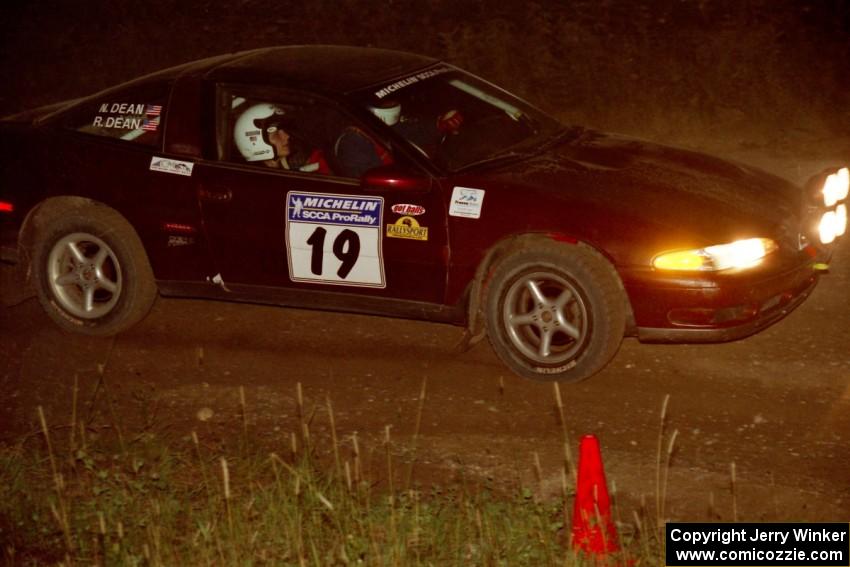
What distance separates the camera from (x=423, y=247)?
6684 mm

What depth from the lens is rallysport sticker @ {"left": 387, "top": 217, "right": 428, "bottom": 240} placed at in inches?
262

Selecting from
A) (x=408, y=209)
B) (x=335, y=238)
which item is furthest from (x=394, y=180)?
(x=335, y=238)

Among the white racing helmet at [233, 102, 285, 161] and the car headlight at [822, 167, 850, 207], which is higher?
the white racing helmet at [233, 102, 285, 161]

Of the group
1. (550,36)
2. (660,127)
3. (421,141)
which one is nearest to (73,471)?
(421,141)

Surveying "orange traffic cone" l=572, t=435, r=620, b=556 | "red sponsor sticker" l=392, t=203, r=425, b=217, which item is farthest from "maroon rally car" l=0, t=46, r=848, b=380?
"orange traffic cone" l=572, t=435, r=620, b=556

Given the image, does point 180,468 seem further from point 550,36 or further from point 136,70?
point 136,70

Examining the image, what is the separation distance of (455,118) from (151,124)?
167 centimetres

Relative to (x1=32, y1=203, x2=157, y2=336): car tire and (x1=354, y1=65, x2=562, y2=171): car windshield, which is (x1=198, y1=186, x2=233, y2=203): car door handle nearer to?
(x1=32, y1=203, x2=157, y2=336): car tire

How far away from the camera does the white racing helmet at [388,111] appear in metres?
6.99

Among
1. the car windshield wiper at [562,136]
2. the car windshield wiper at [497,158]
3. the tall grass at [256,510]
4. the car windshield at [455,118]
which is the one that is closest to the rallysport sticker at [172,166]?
the car windshield at [455,118]

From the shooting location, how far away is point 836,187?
6.94 meters

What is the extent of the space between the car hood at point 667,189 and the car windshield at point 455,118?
0.25 metres

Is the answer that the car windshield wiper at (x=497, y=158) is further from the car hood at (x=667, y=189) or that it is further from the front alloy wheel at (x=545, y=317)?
the front alloy wheel at (x=545, y=317)

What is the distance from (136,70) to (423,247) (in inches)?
365
